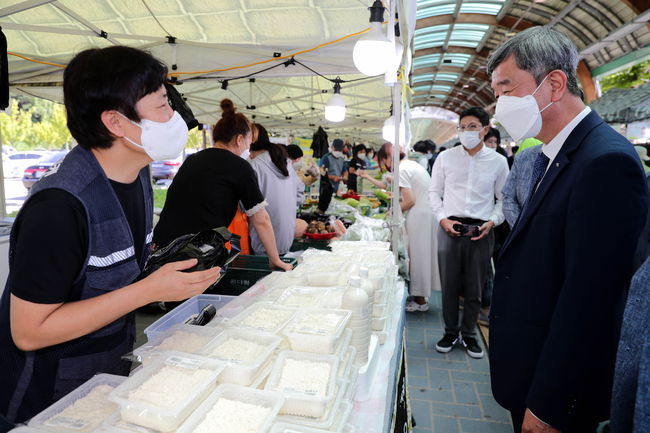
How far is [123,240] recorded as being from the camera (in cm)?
140

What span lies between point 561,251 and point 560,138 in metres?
0.48

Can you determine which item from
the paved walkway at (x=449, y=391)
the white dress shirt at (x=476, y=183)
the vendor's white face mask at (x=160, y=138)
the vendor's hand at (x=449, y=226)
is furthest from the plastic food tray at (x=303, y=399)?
the white dress shirt at (x=476, y=183)

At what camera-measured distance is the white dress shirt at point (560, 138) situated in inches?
62.2

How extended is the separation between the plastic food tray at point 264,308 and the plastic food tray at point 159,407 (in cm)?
30

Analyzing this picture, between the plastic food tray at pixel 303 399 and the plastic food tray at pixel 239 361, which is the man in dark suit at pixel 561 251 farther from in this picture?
the plastic food tray at pixel 239 361

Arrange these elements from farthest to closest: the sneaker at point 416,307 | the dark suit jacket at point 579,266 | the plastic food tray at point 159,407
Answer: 1. the sneaker at point 416,307
2. the dark suit jacket at point 579,266
3. the plastic food tray at point 159,407

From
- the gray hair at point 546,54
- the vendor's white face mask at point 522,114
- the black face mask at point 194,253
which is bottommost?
the black face mask at point 194,253

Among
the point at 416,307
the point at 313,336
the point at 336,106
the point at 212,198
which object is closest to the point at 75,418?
the point at 313,336

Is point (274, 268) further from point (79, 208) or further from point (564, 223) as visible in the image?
point (564, 223)

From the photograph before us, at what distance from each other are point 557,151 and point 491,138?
4.37 m

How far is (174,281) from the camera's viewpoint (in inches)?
50.7

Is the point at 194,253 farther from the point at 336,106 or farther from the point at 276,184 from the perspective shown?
the point at 336,106

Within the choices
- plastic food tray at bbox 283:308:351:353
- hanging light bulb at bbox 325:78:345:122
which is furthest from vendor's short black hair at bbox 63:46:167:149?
hanging light bulb at bbox 325:78:345:122

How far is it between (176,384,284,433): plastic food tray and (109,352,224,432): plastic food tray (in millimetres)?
23
